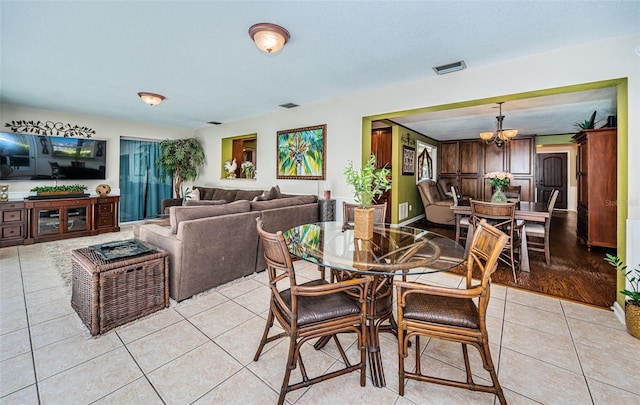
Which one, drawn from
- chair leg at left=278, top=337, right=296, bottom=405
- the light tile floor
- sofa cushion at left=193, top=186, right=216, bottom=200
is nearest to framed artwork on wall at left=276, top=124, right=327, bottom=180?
sofa cushion at left=193, top=186, right=216, bottom=200

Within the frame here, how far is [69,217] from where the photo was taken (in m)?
4.73

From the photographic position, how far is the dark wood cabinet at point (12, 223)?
4102 millimetres

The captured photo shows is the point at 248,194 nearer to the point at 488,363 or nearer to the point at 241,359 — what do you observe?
the point at 241,359

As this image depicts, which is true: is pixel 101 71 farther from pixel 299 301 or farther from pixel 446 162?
pixel 446 162

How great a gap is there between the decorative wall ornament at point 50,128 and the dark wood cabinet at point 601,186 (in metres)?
8.56

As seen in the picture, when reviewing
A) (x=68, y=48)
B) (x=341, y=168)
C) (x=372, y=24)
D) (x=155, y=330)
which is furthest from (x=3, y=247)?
(x=372, y=24)

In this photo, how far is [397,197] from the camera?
5.40 m

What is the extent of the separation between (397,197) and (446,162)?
3.30 m

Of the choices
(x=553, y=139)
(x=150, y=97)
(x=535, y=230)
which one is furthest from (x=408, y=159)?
(x=150, y=97)

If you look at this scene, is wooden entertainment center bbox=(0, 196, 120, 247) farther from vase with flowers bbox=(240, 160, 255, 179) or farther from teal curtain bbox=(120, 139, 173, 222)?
vase with flowers bbox=(240, 160, 255, 179)

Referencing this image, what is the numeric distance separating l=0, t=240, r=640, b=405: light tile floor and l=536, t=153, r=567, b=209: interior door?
767 centimetres

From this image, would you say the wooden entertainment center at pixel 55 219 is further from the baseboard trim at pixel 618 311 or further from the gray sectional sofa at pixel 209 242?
the baseboard trim at pixel 618 311

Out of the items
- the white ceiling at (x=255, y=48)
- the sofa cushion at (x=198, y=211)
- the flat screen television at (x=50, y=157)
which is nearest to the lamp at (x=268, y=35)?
the white ceiling at (x=255, y=48)

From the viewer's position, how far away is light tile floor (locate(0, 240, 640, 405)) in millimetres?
1442
